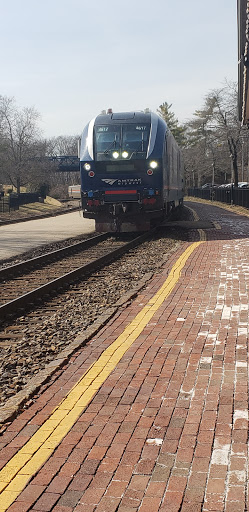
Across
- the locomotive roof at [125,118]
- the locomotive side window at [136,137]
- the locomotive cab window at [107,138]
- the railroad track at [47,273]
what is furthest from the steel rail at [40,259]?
the locomotive roof at [125,118]

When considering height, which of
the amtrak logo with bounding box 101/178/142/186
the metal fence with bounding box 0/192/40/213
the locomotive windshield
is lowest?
the metal fence with bounding box 0/192/40/213

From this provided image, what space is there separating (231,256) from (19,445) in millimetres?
9095

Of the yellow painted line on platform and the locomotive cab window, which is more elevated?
the locomotive cab window

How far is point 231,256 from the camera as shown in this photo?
1237 cm

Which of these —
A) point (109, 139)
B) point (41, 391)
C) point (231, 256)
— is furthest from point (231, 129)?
point (41, 391)

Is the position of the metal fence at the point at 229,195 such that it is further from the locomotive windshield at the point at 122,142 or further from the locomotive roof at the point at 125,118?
the locomotive windshield at the point at 122,142

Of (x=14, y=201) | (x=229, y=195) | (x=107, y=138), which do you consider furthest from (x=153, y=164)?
(x=14, y=201)

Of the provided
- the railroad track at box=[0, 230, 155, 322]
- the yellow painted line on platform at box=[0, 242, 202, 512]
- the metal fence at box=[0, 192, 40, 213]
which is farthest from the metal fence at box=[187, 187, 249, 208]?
the yellow painted line on platform at box=[0, 242, 202, 512]

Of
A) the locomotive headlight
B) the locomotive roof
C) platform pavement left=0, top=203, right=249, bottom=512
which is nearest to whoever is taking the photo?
platform pavement left=0, top=203, right=249, bottom=512

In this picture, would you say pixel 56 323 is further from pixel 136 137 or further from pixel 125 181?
pixel 136 137

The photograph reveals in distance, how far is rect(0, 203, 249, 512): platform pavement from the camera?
317 cm

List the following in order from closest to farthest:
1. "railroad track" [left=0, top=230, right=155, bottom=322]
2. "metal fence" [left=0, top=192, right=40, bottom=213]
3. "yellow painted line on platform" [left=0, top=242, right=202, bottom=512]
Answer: "yellow painted line on platform" [left=0, top=242, right=202, bottom=512]
"railroad track" [left=0, top=230, right=155, bottom=322]
"metal fence" [left=0, top=192, right=40, bottom=213]

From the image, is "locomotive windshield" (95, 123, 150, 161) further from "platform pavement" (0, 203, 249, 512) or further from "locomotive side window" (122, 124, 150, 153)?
"platform pavement" (0, 203, 249, 512)

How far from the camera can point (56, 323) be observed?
7535mm
